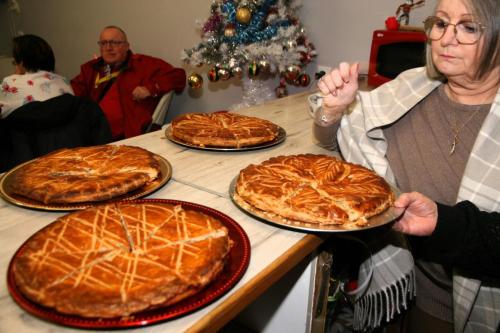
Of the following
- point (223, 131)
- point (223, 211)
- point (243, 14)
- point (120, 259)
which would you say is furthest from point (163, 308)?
point (243, 14)

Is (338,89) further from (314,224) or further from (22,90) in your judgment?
(22,90)

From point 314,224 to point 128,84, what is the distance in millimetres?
3026

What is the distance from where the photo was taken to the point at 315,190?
108cm

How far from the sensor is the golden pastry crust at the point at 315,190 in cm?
96

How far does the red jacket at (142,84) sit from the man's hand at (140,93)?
54mm

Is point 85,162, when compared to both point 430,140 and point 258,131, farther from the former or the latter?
point 430,140

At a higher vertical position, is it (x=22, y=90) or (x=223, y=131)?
(x=223, y=131)

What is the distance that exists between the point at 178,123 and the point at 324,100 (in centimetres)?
58

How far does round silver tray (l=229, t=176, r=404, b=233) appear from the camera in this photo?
0.92 metres

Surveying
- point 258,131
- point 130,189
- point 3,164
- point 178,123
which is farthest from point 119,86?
point 130,189

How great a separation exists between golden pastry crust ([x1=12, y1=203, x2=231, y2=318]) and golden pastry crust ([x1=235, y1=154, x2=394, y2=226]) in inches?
7.4

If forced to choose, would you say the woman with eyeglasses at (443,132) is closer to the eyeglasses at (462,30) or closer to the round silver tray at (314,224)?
the eyeglasses at (462,30)

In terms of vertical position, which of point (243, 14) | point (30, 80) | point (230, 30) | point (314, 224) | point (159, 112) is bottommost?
point (159, 112)

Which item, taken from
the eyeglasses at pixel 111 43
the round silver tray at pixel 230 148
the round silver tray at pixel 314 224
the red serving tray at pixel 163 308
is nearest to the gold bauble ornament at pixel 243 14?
the round silver tray at pixel 230 148
